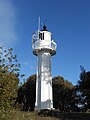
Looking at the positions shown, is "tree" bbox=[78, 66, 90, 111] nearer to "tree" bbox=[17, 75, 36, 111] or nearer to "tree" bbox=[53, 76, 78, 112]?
"tree" bbox=[53, 76, 78, 112]

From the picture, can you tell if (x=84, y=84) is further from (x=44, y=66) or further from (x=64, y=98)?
(x=64, y=98)

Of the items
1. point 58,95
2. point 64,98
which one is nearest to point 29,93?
point 58,95

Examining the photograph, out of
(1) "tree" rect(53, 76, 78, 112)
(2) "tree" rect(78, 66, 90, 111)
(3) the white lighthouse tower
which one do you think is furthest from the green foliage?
(3) the white lighthouse tower

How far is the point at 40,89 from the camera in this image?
24984mm

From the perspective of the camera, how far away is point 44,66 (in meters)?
25.8

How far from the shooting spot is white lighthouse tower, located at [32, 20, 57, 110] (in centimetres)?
2456

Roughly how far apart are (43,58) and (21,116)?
1895 centimetres

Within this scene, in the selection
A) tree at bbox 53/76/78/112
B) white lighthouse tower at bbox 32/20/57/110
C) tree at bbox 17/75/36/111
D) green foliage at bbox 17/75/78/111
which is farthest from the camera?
tree at bbox 53/76/78/112

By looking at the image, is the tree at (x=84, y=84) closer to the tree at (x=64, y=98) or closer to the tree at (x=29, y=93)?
the tree at (x=64, y=98)

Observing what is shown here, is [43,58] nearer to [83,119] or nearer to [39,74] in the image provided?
[39,74]

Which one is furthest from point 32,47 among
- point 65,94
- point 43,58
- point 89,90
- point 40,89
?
point 65,94

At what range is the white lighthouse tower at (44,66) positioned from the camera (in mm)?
24562

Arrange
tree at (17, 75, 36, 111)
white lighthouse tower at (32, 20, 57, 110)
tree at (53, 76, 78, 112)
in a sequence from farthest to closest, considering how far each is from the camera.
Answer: tree at (53, 76, 78, 112) → tree at (17, 75, 36, 111) → white lighthouse tower at (32, 20, 57, 110)

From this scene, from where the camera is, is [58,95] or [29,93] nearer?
[29,93]
